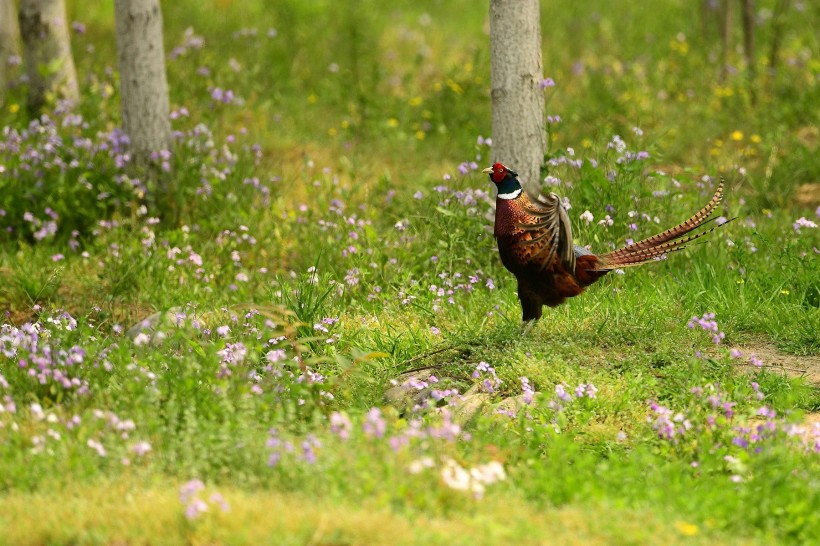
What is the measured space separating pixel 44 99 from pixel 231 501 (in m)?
6.42

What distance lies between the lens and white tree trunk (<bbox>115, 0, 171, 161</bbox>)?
7770 millimetres

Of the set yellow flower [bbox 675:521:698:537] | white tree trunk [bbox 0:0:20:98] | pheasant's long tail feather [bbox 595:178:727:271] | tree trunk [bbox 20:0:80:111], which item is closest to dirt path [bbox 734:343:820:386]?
pheasant's long tail feather [bbox 595:178:727:271]

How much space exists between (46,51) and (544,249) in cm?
566

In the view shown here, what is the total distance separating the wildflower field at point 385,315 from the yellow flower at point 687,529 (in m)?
0.02

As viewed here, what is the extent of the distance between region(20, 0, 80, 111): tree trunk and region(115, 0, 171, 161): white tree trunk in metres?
1.40

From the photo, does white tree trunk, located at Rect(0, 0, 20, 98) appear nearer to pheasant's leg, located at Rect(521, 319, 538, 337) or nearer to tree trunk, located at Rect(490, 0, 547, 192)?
tree trunk, located at Rect(490, 0, 547, 192)

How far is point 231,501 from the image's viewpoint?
147 inches

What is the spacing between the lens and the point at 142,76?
25.7ft

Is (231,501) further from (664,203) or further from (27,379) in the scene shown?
(664,203)

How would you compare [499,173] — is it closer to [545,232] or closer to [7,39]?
[545,232]

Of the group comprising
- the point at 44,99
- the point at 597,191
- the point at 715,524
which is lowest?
the point at 715,524

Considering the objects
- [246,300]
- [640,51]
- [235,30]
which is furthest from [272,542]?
[640,51]

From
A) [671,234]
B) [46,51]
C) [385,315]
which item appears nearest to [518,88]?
[671,234]

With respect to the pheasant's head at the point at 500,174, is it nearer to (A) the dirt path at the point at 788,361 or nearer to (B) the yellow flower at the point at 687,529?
(A) the dirt path at the point at 788,361
